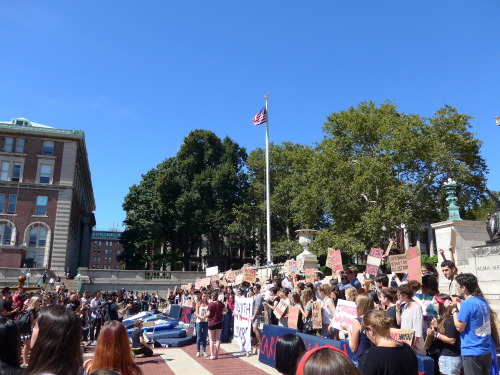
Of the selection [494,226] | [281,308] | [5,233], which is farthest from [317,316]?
[5,233]

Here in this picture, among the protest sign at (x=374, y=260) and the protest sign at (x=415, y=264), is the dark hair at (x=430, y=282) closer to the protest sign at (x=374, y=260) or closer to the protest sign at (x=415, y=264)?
the protest sign at (x=415, y=264)

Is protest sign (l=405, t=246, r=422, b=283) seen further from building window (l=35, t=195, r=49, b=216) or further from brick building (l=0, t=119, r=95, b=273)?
building window (l=35, t=195, r=49, b=216)

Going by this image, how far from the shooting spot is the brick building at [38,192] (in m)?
44.4

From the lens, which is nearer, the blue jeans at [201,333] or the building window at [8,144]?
the blue jeans at [201,333]

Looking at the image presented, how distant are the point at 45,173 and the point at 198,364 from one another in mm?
42514

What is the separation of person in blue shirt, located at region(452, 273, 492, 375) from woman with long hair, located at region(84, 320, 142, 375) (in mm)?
4141

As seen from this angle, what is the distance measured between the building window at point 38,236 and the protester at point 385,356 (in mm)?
47438

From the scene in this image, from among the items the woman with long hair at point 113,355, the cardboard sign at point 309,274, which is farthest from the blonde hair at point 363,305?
the cardboard sign at point 309,274

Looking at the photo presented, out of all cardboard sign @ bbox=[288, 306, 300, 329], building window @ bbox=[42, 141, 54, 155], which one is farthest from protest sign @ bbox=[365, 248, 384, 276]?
building window @ bbox=[42, 141, 54, 155]

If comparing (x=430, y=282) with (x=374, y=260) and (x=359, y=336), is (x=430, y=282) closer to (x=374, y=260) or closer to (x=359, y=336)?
(x=359, y=336)

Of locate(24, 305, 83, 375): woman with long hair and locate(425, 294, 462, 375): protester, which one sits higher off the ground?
locate(24, 305, 83, 375): woman with long hair

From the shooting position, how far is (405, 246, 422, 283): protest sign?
900 centimetres

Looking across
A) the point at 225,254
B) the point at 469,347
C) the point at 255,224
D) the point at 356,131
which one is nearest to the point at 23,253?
the point at 255,224

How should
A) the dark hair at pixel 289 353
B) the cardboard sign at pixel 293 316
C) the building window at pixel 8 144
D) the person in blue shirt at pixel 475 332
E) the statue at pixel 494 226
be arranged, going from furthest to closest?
the building window at pixel 8 144
the statue at pixel 494 226
the cardboard sign at pixel 293 316
the person in blue shirt at pixel 475 332
the dark hair at pixel 289 353
